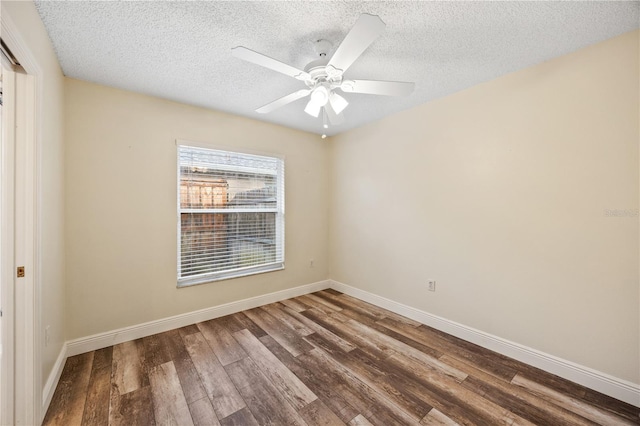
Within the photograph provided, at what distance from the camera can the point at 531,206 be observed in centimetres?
215

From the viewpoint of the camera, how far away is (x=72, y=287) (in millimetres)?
2291

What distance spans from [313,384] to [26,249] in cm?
201

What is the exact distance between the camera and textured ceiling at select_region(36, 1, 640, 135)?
4.97ft

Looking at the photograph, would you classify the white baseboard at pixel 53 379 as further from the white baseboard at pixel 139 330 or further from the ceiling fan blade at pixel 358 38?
the ceiling fan blade at pixel 358 38

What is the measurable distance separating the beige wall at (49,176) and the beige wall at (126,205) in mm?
152

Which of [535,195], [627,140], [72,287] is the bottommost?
[72,287]

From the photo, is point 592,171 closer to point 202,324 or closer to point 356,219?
point 356,219

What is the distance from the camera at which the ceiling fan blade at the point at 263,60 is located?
4.58ft

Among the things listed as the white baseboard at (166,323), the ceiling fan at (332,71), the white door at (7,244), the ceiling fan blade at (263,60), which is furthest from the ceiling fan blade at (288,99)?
the white baseboard at (166,323)

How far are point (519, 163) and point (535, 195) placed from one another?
306mm

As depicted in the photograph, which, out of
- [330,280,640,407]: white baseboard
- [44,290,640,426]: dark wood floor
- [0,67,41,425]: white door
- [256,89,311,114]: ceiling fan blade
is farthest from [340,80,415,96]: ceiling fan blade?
[330,280,640,407]: white baseboard

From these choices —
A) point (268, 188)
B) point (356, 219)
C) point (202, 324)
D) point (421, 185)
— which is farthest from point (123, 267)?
point (421, 185)

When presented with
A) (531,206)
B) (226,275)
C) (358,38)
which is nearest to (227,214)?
(226,275)

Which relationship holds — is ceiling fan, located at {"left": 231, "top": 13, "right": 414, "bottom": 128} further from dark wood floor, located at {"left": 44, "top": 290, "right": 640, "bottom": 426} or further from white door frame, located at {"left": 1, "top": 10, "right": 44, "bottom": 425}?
dark wood floor, located at {"left": 44, "top": 290, "right": 640, "bottom": 426}
